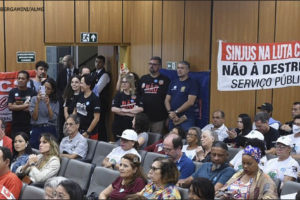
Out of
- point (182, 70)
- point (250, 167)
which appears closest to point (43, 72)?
point (182, 70)

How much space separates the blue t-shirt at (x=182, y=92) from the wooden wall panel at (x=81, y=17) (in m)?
2.44

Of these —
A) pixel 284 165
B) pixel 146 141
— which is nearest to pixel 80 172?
pixel 146 141

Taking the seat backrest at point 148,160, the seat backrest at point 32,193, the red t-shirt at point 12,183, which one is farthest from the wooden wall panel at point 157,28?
the seat backrest at point 32,193

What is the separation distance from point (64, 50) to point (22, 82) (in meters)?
4.78

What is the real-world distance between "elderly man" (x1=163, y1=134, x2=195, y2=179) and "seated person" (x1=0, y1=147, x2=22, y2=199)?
1.64m

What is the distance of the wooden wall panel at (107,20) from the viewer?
1027cm

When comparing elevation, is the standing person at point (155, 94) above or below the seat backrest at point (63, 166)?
above

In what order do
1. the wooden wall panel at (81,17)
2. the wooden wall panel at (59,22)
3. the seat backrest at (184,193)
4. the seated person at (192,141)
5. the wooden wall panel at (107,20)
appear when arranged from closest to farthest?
the seat backrest at (184,193)
the seated person at (192,141)
the wooden wall panel at (59,22)
the wooden wall panel at (81,17)
the wooden wall panel at (107,20)

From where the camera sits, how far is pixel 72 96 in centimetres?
837

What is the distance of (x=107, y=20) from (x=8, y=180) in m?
5.71

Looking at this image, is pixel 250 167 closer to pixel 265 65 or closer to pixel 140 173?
pixel 140 173

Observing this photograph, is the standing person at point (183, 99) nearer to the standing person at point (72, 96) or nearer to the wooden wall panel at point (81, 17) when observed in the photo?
the standing person at point (72, 96)

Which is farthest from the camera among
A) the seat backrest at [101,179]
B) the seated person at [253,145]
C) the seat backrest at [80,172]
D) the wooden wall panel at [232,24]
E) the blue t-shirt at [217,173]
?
the wooden wall panel at [232,24]

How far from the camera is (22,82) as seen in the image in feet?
27.4
